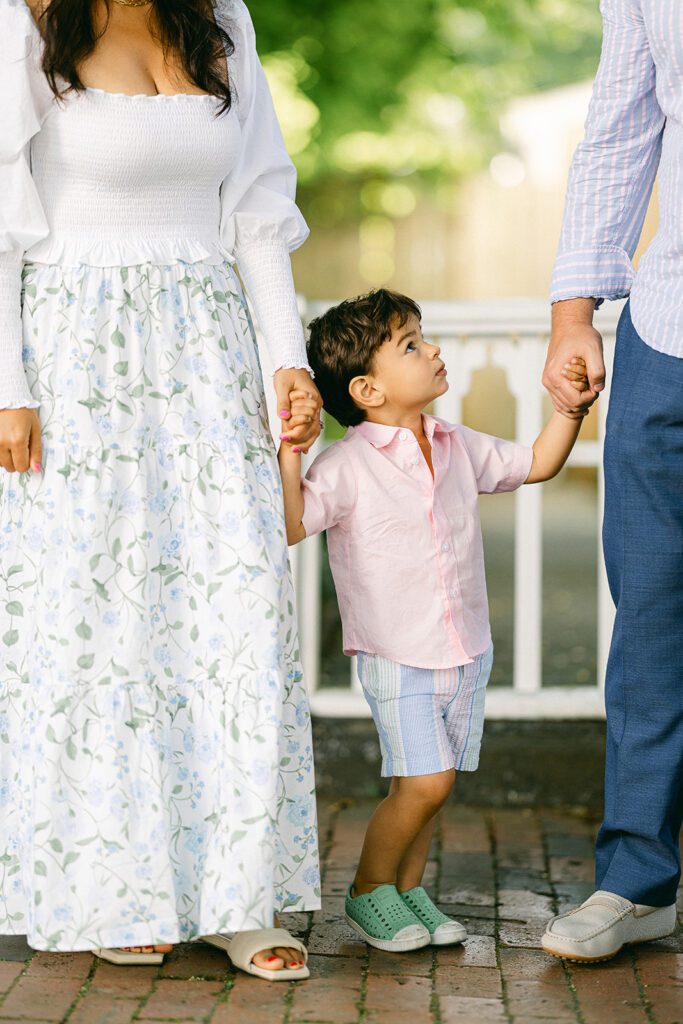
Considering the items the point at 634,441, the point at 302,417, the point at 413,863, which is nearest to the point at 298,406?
the point at 302,417

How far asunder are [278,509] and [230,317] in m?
0.39

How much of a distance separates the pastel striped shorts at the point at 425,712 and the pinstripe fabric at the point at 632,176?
2.64 feet

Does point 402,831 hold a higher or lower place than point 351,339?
lower

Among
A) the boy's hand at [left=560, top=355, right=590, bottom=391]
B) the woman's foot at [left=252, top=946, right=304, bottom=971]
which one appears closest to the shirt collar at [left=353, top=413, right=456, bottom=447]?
the boy's hand at [left=560, top=355, right=590, bottom=391]

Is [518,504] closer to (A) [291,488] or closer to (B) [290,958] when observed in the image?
(A) [291,488]

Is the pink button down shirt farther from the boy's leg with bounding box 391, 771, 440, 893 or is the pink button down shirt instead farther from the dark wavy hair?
the dark wavy hair

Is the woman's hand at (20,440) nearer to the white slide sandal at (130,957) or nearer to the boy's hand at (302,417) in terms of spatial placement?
the boy's hand at (302,417)

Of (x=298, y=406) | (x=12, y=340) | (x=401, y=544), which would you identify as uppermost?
(x=12, y=340)

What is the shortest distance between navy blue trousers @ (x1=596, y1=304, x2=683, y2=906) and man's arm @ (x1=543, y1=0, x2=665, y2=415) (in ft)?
0.31

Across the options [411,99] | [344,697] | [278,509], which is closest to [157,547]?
[278,509]

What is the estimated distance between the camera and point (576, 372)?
9.14 feet

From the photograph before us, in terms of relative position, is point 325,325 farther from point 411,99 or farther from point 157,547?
point 411,99

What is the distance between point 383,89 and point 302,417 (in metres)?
8.03

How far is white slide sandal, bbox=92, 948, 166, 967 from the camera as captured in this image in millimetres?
2768
